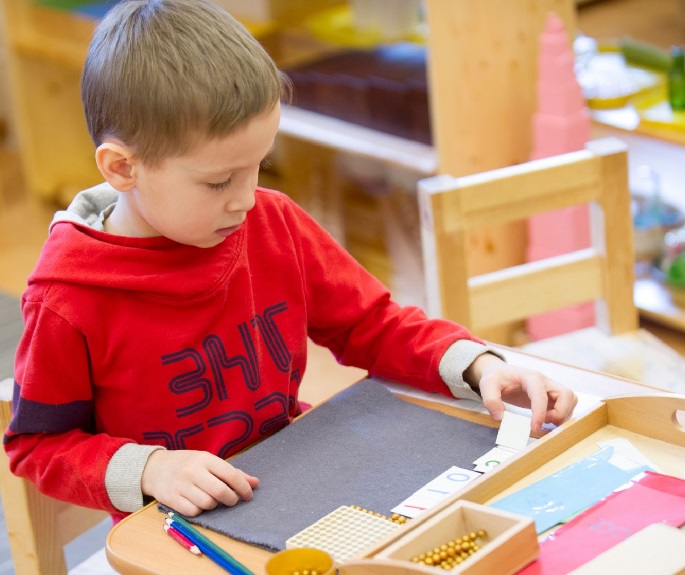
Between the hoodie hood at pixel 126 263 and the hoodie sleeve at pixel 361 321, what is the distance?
0.47ft

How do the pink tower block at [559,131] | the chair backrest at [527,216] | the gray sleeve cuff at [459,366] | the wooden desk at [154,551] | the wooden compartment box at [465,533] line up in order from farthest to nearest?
the pink tower block at [559,131] → the chair backrest at [527,216] → the gray sleeve cuff at [459,366] → the wooden desk at [154,551] → the wooden compartment box at [465,533]

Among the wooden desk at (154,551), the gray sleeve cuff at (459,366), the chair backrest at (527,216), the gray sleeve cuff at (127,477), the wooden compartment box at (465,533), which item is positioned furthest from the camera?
the chair backrest at (527,216)

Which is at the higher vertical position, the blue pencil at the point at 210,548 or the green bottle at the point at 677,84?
the green bottle at the point at 677,84

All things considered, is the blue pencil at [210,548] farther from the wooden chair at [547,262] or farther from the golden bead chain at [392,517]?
the wooden chair at [547,262]

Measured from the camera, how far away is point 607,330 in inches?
70.5

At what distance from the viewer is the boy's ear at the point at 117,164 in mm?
994

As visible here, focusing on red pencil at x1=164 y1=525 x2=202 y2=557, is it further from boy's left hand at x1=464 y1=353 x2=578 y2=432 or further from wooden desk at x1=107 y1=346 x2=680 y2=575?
boy's left hand at x1=464 y1=353 x2=578 y2=432

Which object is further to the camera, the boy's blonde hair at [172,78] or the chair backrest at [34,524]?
the chair backrest at [34,524]

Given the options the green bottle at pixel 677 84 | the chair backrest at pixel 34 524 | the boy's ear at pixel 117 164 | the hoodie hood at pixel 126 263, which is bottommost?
the chair backrest at pixel 34 524

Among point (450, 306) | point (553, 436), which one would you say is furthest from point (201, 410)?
point (450, 306)

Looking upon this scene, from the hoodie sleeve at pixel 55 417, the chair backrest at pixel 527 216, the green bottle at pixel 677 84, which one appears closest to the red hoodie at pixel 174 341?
the hoodie sleeve at pixel 55 417

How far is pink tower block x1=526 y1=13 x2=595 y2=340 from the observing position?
218 cm

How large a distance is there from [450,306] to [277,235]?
1.69ft

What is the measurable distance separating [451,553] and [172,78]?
46 cm
